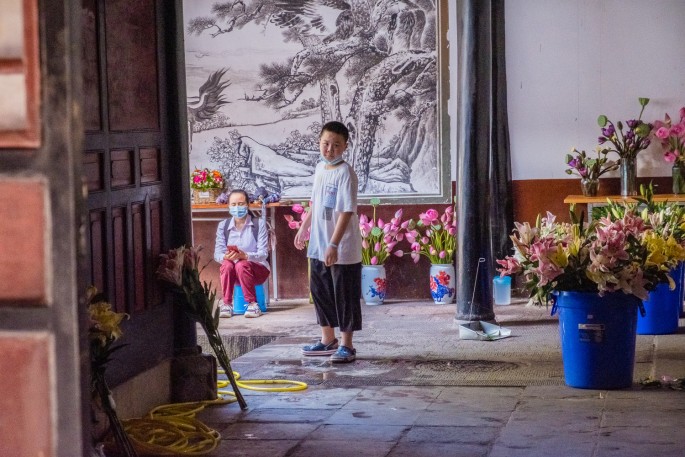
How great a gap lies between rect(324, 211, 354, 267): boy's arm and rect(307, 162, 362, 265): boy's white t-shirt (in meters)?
0.04

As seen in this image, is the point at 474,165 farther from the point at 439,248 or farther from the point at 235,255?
the point at 235,255

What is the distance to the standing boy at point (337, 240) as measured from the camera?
707cm

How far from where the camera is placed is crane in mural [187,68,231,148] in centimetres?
1058

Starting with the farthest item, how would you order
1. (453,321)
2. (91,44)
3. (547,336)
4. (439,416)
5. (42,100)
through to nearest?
(453,321), (547,336), (439,416), (91,44), (42,100)

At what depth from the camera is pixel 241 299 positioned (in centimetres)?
989

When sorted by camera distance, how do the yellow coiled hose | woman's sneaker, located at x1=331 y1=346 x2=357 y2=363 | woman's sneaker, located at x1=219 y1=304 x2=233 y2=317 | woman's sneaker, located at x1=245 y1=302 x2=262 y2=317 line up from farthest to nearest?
woman's sneaker, located at x1=219 y1=304 x2=233 y2=317, woman's sneaker, located at x1=245 y1=302 x2=262 y2=317, woman's sneaker, located at x1=331 y1=346 x2=357 y2=363, the yellow coiled hose

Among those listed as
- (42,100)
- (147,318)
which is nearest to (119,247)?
(147,318)

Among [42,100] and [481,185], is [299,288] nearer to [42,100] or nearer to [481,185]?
[481,185]

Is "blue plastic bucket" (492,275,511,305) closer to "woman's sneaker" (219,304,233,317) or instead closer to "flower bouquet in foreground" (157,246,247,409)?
"woman's sneaker" (219,304,233,317)

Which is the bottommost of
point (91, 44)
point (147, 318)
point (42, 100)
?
point (147, 318)

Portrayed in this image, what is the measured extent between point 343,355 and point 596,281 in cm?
202

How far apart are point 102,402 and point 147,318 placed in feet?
3.94

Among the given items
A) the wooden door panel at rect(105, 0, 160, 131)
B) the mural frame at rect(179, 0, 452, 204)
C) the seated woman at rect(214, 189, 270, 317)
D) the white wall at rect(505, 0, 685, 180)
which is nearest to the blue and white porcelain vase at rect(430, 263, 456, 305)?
the mural frame at rect(179, 0, 452, 204)

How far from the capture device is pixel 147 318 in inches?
224
